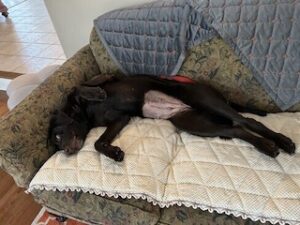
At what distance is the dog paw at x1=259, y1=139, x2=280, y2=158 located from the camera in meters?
1.17

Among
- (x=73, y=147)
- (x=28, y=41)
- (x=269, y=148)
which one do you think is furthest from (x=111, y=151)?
(x=28, y=41)

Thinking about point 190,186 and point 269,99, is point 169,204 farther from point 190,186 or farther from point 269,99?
point 269,99

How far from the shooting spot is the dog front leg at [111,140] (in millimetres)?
1299

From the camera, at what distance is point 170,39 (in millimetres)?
1541

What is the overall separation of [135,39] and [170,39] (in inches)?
7.9

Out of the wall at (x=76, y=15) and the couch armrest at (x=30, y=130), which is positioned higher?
the wall at (x=76, y=15)

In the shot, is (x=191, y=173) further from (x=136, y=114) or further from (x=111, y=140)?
(x=136, y=114)

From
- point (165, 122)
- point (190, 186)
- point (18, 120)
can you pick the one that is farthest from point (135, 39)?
point (190, 186)

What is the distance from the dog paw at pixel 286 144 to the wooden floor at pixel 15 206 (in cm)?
135

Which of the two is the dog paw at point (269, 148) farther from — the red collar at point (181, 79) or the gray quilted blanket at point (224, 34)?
the red collar at point (181, 79)

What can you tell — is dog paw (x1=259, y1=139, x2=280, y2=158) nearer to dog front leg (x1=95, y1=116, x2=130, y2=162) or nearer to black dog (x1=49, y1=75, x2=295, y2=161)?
black dog (x1=49, y1=75, x2=295, y2=161)

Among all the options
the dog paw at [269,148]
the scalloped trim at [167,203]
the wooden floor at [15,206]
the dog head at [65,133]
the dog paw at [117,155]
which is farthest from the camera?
the wooden floor at [15,206]

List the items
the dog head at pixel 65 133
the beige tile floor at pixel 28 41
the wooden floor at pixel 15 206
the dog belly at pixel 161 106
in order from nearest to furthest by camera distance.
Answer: the dog head at pixel 65 133, the dog belly at pixel 161 106, the wooden floor at pixel 15 206, the beige tile floor at pixel 28 41

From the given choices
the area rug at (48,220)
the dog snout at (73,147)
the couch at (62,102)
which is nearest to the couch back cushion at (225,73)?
the couch at (62,102)
